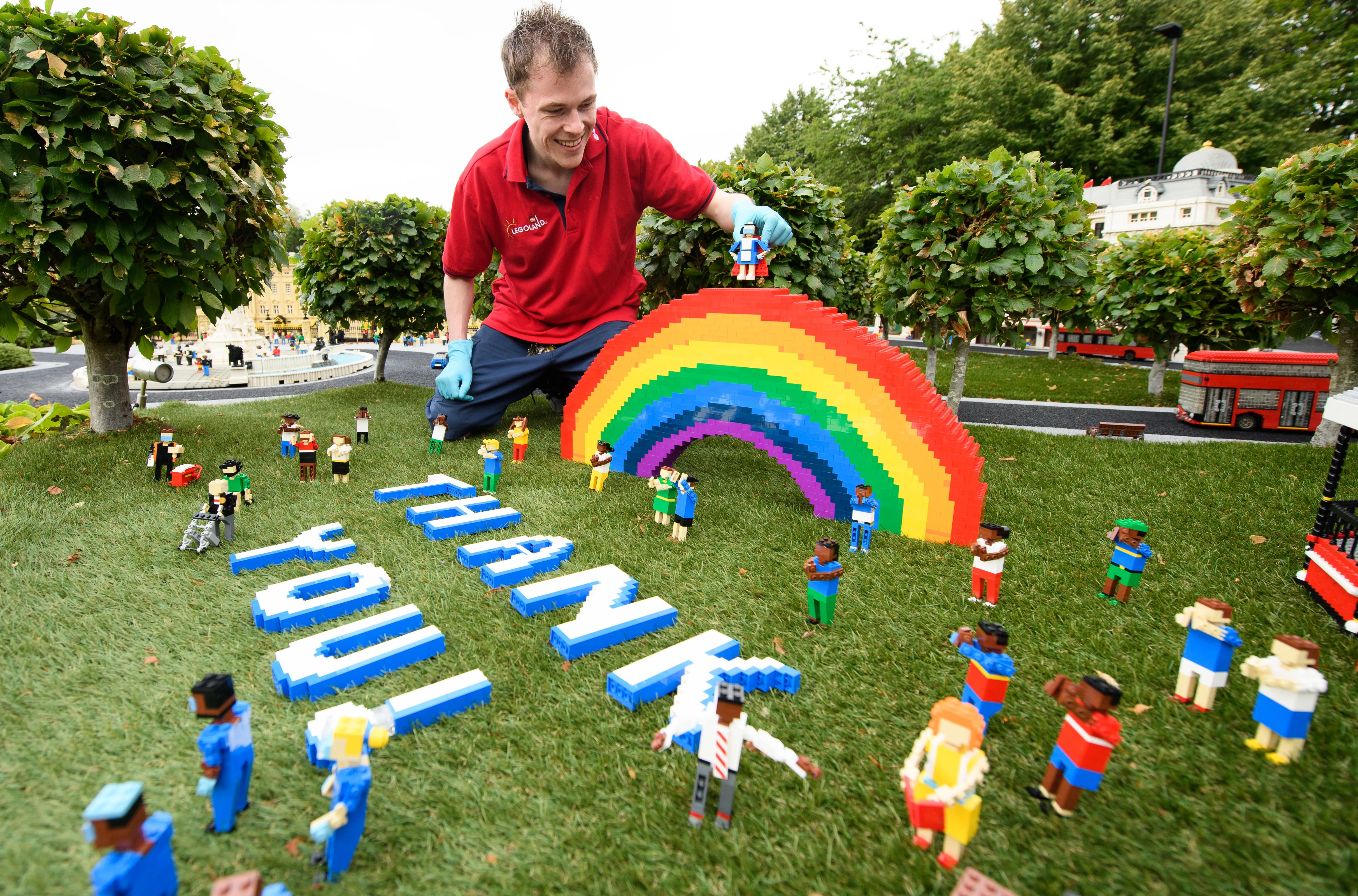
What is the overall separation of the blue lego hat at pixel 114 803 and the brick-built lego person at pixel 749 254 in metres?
4.16

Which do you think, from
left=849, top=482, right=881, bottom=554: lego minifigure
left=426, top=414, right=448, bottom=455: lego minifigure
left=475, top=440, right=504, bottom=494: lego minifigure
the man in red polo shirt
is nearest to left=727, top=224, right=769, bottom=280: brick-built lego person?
the man in red polo shirt

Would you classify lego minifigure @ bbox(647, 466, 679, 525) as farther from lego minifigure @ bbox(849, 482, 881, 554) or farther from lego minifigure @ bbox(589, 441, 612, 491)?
lego minifigure @ bbox(849, 482, 881, 554)

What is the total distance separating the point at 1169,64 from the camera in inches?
912

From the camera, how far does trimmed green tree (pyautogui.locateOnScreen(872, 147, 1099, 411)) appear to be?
21.1ft

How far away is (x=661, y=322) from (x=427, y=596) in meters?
2.69

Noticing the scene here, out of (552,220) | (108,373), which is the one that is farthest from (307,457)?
(552,220)

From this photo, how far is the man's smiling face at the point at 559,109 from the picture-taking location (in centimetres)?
468

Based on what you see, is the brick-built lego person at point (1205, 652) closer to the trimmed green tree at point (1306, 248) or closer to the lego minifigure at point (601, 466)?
the lego minifigure at point (601, 466)

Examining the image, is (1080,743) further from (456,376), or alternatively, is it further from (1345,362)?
(1345,362)

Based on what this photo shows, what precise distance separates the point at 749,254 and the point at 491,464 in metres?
2.48

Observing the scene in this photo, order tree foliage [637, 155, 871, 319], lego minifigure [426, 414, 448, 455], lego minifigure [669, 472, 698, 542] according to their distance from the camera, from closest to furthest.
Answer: lego minifigure [669, 472, 698, 542]
lego minifigure [426, 414, 448, 455]
tree foliage [637, 155, 871, 319]

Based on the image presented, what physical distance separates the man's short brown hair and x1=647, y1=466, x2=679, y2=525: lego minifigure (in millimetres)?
3038

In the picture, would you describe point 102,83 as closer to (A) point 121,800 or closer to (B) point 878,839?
(A) point 121,800

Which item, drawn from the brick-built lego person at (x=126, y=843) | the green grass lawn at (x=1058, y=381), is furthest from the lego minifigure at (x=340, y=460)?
the green grass lawn at (x=1058, y=381)
